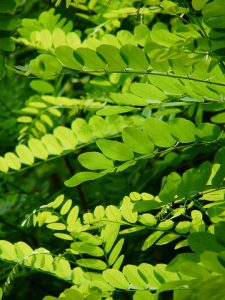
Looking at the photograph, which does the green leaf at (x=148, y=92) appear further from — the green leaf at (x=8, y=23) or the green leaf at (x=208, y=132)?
the green leaf at (x=8, y=23)

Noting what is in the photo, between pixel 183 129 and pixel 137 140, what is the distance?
8 centimetres

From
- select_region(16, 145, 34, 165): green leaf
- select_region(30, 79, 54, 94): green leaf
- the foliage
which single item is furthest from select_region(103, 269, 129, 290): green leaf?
select_region(30, 79, 54, 94): green leaf

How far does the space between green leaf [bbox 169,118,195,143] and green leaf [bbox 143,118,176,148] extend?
1 cm

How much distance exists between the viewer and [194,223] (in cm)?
98

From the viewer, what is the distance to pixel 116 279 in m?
1.00

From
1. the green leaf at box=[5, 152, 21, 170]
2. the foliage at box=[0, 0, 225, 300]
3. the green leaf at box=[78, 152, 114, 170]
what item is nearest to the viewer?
the foliage at box=[0, 0, 225, 300]

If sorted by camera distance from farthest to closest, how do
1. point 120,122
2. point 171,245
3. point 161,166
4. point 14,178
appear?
1. point 14,178
2. point 171,245
3. point 161,166
4. point 120,122

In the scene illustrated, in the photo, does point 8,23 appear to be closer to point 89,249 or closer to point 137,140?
point 137,140

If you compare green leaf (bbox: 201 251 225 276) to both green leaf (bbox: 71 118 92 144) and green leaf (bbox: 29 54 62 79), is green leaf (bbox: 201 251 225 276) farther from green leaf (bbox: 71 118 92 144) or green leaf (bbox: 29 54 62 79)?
green leaf (bbox: 71 118 92 144)

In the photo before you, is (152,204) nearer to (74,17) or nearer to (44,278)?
(44,278)

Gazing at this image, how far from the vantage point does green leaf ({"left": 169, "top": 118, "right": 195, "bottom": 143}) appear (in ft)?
3.23

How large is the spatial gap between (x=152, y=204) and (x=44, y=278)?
1.05 m

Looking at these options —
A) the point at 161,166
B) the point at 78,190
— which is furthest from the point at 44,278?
the point at 161,166

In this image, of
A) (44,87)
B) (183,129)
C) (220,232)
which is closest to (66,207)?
(183,129)
